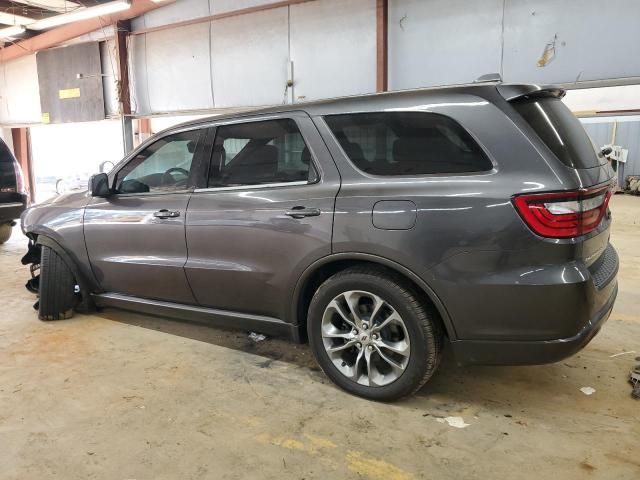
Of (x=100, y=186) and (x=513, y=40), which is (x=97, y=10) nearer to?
(x=100, y=186)

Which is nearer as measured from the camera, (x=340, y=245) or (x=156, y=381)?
→ (x=340, y=245)

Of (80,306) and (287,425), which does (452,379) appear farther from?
(80,306)

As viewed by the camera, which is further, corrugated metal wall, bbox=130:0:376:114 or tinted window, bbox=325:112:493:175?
corrugated metal wall, bbox=130:0:376:114

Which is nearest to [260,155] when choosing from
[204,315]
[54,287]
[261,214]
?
[261,214]

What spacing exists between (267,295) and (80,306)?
76.1 inches

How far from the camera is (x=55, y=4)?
26.3ft

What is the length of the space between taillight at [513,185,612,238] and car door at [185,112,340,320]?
886 millimetres

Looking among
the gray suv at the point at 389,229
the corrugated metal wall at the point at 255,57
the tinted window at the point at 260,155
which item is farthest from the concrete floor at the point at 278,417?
the corrugated metal wall at the point at 255,57

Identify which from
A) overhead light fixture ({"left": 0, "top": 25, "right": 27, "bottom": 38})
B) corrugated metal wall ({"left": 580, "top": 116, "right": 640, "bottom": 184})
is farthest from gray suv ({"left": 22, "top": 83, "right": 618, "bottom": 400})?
corrugated metal wall ({"left": 580, "top": 116, "right": 640, "bottom": 184})

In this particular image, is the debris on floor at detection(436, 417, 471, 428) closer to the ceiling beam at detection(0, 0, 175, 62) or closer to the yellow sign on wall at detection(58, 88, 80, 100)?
the ceiling beam at detection(0, 0, 175, 62)

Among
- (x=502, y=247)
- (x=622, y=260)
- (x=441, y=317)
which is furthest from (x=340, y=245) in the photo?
(x=622, y=260)

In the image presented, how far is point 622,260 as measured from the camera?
507 centimetres

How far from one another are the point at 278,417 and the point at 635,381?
1912mm

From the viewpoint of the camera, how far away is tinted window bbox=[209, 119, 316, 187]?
257 cm
